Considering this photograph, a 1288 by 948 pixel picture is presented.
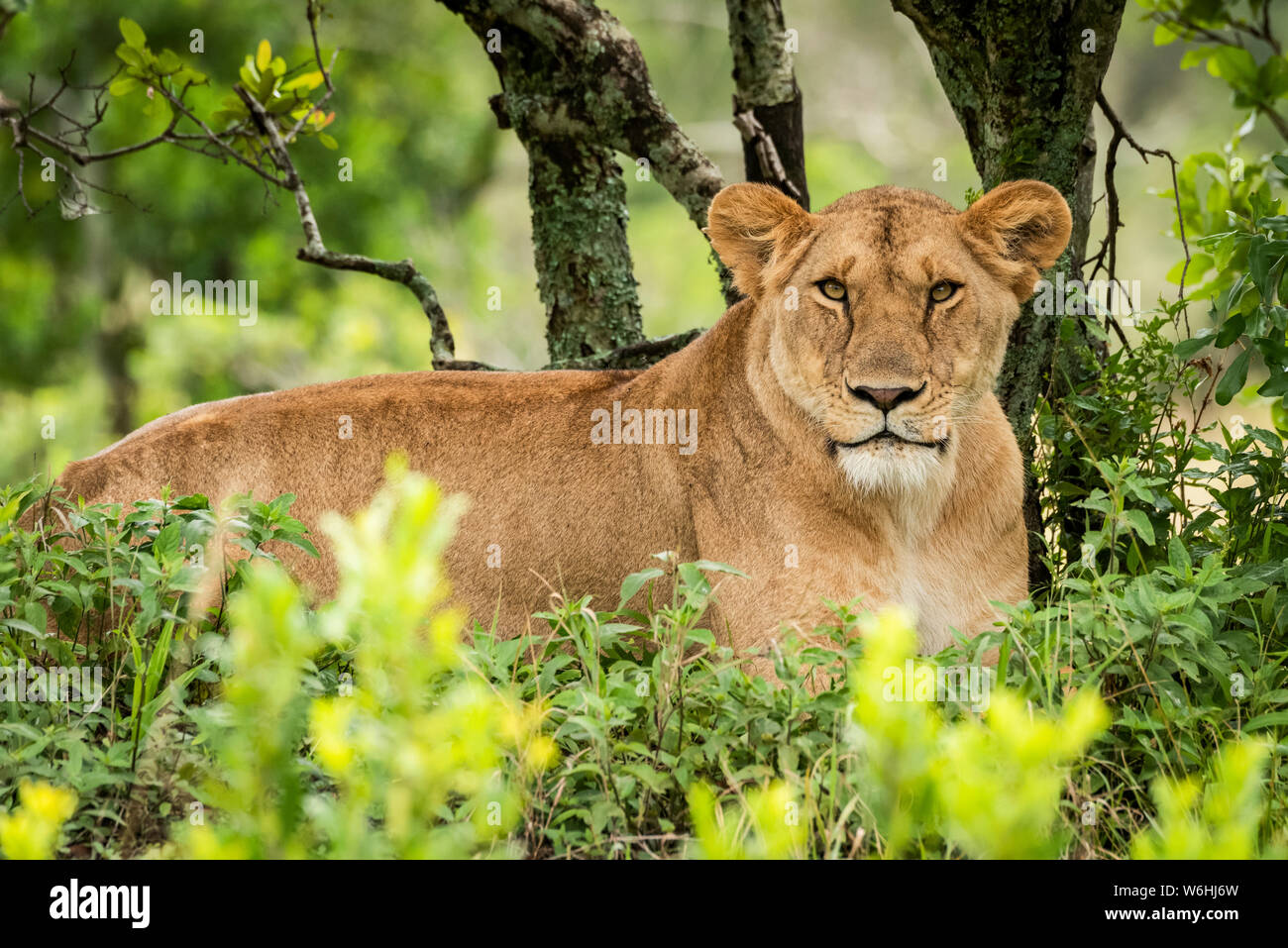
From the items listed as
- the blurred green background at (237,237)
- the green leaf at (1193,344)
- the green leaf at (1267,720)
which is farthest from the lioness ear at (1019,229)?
the blurred green background at (237,237)

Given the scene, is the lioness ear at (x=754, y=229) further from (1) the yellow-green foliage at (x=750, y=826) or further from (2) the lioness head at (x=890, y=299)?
(1) the yellow-green foliage at (x=750, y=826)

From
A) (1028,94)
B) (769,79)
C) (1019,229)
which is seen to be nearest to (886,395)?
(1019,229)

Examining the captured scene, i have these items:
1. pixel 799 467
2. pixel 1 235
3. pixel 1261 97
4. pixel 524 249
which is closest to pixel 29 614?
pixel 799 467

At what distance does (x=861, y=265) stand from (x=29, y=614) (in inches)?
100.0

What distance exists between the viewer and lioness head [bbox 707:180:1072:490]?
373cm

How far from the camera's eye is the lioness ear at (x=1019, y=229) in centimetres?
405

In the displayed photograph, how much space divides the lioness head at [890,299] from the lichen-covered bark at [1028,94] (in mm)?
1070

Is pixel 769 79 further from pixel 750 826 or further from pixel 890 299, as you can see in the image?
pixel 750 826

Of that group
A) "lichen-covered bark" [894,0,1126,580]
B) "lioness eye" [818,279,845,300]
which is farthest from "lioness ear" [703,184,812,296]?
"lichen-covered bark" [894,0,1126,580]

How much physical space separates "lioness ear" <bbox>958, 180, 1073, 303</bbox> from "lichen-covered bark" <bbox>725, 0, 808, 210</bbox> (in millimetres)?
2218

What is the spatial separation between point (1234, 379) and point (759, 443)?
5.22 feet

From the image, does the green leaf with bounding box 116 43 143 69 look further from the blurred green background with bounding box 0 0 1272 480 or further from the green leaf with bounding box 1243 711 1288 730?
the blurred green background with bounding box 0 0 1272 480
